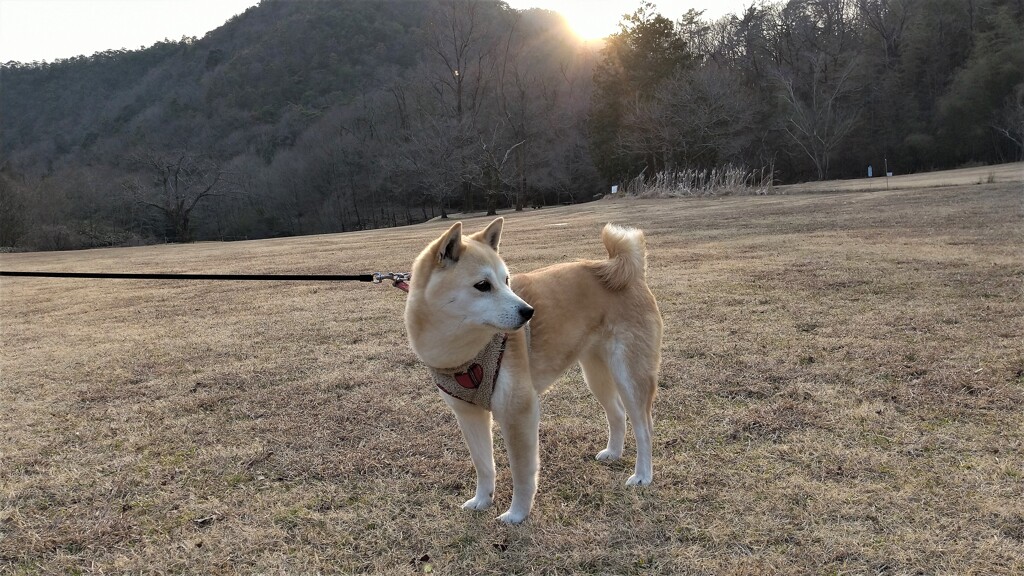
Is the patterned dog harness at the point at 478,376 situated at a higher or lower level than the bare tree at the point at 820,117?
lower

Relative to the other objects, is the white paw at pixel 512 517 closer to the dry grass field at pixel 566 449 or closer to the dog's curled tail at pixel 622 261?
the dry grass field at pixel 566 449

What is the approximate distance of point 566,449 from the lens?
3084mm

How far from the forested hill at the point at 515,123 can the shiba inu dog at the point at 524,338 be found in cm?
3342

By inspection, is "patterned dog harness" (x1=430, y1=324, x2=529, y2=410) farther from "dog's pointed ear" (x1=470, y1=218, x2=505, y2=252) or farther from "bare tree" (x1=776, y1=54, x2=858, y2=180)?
"bare tree" (x1=776, y1=54, x2=858, y2=180)

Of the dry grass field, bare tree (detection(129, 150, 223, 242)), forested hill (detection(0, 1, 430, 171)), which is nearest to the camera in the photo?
the dry grass field

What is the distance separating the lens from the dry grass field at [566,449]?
2.23 m

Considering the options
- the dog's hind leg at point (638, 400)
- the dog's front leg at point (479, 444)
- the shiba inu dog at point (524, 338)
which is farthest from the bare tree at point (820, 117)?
the dog's front leg at point (479, 444)

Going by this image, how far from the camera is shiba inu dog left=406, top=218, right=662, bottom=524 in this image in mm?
2328

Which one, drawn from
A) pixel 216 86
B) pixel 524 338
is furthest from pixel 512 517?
pixel 216 86

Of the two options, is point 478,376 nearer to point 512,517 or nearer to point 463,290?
point 463,290

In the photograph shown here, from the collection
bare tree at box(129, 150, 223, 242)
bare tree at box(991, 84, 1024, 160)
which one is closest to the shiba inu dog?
bare tree at box(129, 150, 223, 242)

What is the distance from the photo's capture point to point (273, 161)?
55.4 meters

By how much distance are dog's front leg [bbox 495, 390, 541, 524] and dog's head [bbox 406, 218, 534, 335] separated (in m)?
0.35

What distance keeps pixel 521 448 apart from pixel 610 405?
29.5 inches
